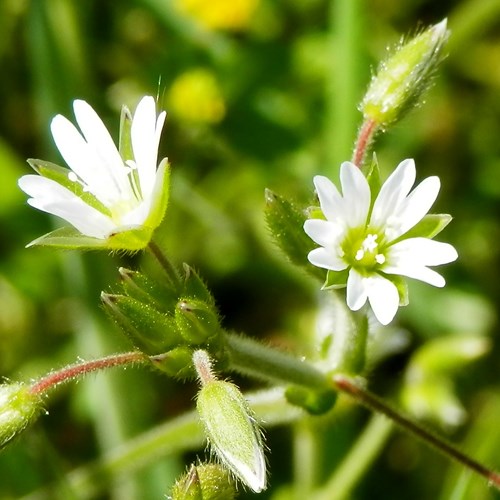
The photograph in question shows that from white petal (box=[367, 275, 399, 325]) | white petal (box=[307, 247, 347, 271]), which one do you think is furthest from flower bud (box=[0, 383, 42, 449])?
white petal (box=[367, 275, 399, 325])

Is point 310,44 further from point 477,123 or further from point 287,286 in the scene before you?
point 287,286

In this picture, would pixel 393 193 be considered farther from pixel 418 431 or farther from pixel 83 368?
pixel 83 368

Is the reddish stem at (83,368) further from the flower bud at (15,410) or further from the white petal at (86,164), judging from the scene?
the white petal at (86,164)

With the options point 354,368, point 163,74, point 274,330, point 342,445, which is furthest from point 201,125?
point 354,368

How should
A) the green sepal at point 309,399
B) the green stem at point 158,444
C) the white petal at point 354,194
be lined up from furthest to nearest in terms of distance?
1. the green stem at point 158,444
2. the green sepal at point 309,399
3. the white petal at point 354,194

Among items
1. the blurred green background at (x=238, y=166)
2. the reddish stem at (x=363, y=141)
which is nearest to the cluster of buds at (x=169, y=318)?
the reddish stem at (x=363, y=141)

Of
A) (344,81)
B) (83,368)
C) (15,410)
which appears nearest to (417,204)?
(83,368)
